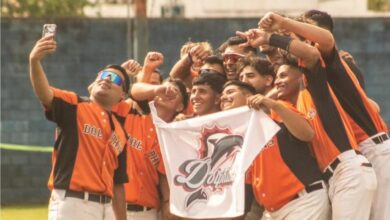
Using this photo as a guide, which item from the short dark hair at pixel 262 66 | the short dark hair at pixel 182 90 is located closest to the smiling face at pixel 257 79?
the short dark hair at pixel 262 66

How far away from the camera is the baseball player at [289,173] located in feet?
29.7

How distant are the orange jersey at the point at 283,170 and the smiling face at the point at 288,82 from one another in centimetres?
25

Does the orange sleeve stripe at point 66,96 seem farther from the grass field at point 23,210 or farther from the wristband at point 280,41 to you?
the grass field at point 23,210

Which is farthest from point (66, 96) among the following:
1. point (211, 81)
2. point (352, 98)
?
point (352, 98)

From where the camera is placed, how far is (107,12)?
37781mm

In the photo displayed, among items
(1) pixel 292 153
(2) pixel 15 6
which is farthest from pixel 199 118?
(2) pixel 15 6

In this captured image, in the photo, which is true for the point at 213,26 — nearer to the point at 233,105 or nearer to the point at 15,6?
the point at 233,105

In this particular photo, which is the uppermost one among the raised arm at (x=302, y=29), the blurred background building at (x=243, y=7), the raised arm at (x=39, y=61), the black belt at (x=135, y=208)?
the raised arm at (x=302, y=29)

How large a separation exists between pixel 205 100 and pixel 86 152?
1.13 m

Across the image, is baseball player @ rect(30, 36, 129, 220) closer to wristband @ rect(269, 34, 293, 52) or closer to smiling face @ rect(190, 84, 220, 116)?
smiling face @ rect(190, 84, 220, 116)

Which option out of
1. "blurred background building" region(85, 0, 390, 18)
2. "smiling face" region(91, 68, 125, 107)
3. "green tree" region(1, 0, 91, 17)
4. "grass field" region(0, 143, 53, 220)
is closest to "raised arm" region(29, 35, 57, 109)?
"smiling face" region(91, 68, 125, 107)

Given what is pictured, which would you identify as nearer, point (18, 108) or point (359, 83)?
point (359, 83)

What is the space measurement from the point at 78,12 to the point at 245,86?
76.2 ft

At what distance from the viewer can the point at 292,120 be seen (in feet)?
29.5
